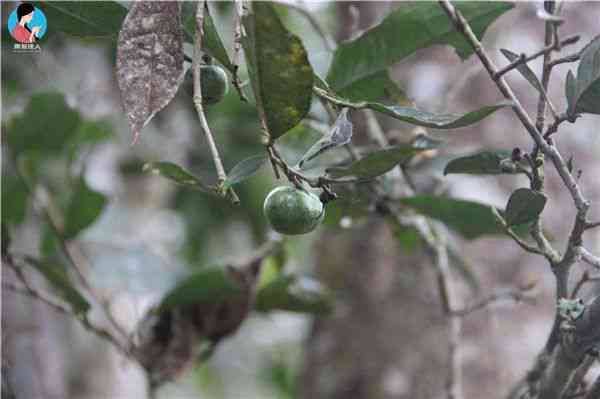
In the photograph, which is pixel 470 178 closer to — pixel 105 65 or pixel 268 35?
pixel 268 35

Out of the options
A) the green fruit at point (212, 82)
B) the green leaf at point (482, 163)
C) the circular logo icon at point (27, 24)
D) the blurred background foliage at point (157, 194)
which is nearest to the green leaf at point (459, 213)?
the blurred background foliage at point (157, 194)

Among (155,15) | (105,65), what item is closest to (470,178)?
(155,15)

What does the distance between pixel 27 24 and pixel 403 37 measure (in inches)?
18.1

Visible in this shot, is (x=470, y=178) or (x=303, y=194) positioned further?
(x=470, y=178)

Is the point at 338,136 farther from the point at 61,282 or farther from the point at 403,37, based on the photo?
the point at 61,282

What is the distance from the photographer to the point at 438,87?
2057 mm

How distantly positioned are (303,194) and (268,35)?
149 millimetres

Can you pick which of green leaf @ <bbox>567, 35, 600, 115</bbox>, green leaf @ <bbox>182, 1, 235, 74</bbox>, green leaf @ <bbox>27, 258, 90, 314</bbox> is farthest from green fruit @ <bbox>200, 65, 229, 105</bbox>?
green leaf @ <bbox>27, 258, 90, 314</bbox>

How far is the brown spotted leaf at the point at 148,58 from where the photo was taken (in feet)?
2.26

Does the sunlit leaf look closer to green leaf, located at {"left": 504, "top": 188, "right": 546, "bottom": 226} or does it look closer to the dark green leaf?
green leaf, located at {"left": 504, "top": 188, "right": 546, "bottom": 226}

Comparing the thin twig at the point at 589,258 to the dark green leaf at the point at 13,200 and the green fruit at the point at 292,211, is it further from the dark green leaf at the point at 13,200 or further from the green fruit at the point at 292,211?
the dark green leaf at the point at 13,200

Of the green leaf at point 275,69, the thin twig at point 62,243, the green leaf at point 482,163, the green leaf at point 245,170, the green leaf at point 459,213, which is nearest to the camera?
the green leaf at point 275,69

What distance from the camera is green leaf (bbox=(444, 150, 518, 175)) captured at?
819 mm

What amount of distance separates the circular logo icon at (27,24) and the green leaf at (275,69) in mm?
344
